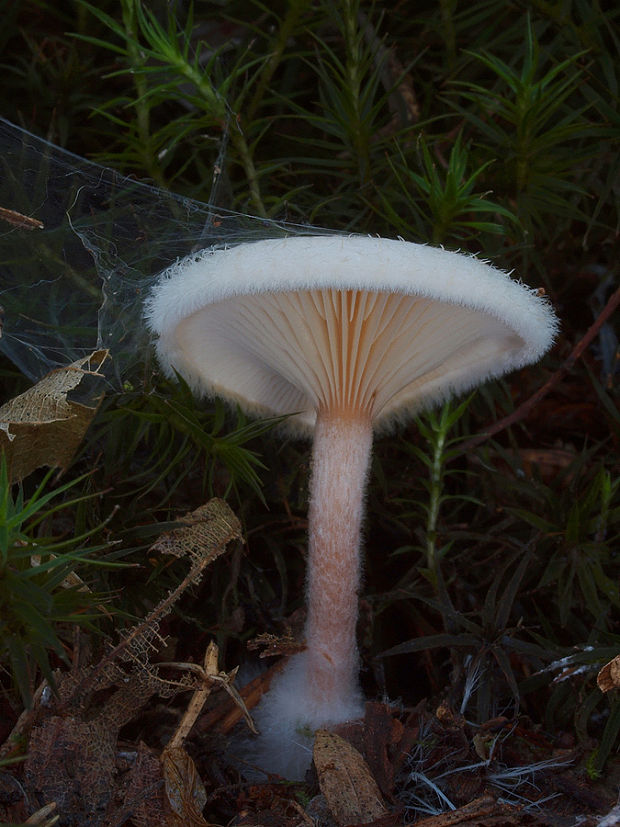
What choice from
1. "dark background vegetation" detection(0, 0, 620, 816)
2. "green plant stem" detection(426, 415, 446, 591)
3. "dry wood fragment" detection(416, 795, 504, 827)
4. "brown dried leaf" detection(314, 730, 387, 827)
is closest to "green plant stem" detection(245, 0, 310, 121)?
"dark background vegetation" detection(0, 0, 620, 816)

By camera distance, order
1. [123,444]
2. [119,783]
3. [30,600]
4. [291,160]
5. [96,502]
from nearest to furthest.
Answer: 1. [30,600]
2. [119,783]
3. [96,502]
4. [123,444]
5. [291,160]

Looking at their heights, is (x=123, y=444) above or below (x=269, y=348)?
below

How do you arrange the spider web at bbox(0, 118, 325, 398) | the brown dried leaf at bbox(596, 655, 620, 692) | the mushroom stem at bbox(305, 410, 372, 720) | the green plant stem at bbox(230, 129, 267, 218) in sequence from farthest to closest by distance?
the green plant stem at bbox(230, 129, 267, 218)
the spider web at bbox(0, 118, 325, 398)
the mushroom stem at bbox(305, 410, 372, 720)
the brown dried leaf at bbox(596, 655, 620, 692)

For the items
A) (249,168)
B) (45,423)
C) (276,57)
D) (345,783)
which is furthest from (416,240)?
(345,783)

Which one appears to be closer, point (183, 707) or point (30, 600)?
point (30, 600)

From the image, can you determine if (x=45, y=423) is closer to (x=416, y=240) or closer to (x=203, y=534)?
(x=203, y=534)

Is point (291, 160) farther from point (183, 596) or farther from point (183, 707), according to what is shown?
point (183, 707)

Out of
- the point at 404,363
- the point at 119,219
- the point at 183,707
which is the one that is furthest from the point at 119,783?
the point at 119,219

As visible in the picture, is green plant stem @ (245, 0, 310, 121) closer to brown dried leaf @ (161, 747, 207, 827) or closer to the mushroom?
the mushroom
